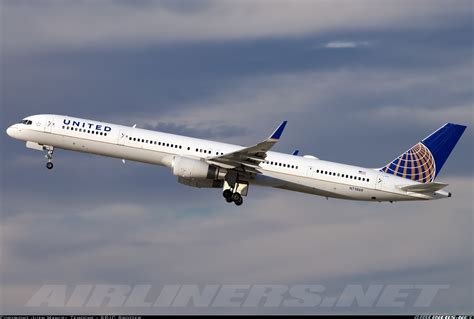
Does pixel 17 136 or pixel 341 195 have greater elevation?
pixel 341 195

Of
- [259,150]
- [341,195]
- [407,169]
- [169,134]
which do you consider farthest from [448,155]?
[169,134]

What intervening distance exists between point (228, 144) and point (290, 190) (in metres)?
6.50

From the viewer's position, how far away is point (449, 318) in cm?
5997

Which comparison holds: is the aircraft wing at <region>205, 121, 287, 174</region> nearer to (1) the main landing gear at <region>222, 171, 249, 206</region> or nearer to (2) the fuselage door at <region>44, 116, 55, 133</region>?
(1) the main landing gear at <region>222, 171, 249, 206</region>

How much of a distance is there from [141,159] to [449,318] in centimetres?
3155

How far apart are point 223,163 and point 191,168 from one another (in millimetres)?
2850

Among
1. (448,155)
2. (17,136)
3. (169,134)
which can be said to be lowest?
(17,136)

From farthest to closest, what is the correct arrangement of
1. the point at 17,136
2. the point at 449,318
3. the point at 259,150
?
the point at 17,136 < the point at 259,150 < the point at 449,318

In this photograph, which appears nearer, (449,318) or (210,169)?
(449,318)

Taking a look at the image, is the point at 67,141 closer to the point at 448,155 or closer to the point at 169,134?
the point at 169,134

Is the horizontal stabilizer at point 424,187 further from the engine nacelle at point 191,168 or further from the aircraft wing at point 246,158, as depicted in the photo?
the engine nacelle at point 191,168

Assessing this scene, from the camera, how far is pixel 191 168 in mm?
79000

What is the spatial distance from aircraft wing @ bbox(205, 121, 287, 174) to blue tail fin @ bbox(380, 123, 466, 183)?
1244 cm

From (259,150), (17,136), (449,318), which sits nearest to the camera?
(449,318)
